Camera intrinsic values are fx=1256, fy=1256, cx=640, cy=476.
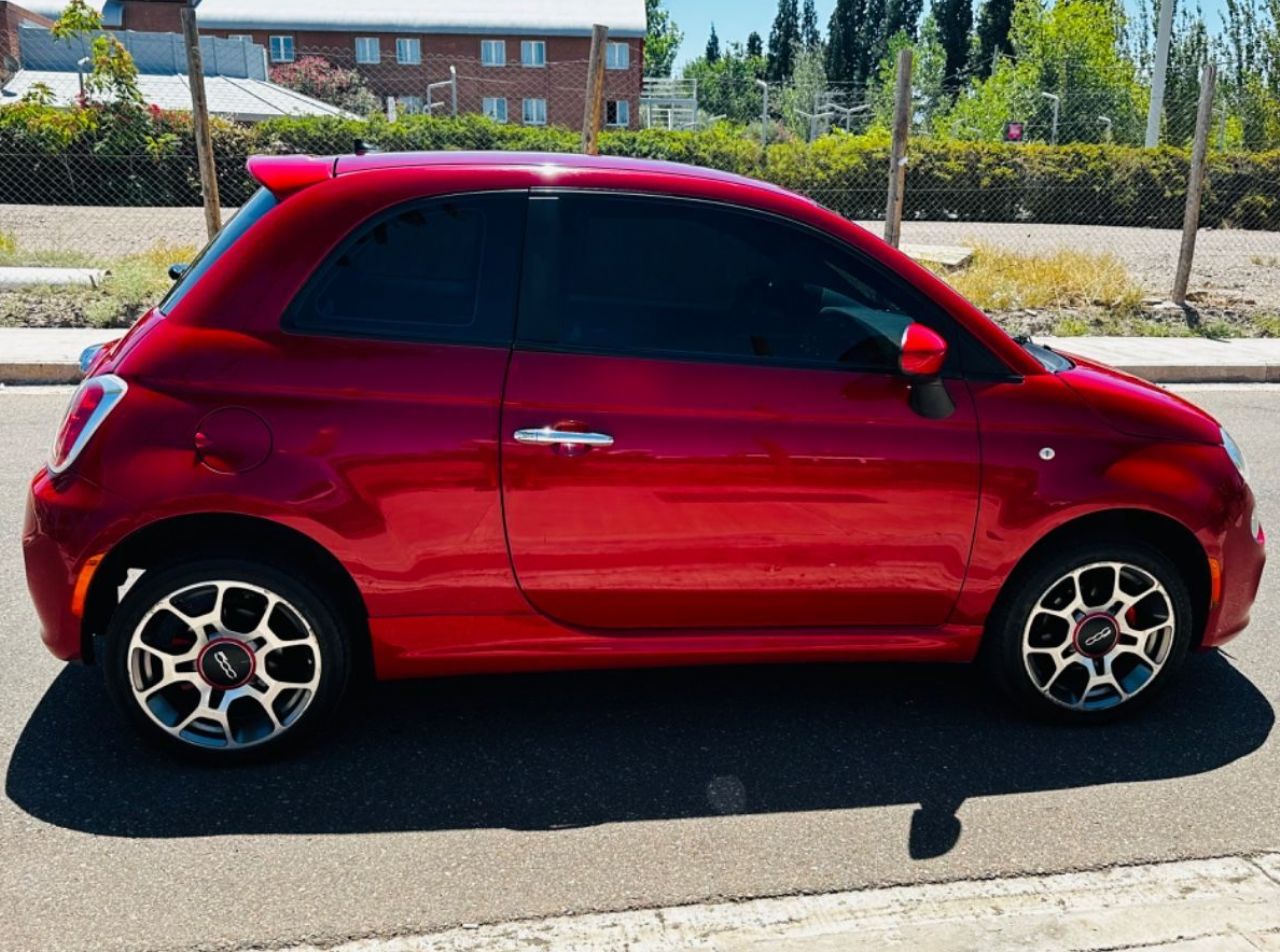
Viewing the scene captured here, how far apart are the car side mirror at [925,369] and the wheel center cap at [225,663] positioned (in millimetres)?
2045

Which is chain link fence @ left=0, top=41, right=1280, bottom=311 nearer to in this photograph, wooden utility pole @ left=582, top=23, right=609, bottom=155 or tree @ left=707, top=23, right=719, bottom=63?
wooden utility pole @ left=582, top=23, right=609, bottom=155

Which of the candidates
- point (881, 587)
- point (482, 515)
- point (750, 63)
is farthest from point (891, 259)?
point (750, 63)

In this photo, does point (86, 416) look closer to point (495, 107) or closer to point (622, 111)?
point (622, 111)

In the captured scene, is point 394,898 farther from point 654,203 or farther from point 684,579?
point 654,203

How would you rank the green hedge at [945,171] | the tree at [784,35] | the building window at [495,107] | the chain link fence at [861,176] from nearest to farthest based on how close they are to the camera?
the chain link fence at [861,176] < the green hedge at [945,171] < the building window at [495,107] < the tree at [784,35]

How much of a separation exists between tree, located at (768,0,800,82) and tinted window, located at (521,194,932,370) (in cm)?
9976

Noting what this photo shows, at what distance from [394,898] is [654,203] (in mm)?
2051

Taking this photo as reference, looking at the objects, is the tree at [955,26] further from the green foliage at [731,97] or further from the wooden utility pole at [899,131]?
the wooden utility pole at [899,131]

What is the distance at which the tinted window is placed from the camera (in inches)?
143

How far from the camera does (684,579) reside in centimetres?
371

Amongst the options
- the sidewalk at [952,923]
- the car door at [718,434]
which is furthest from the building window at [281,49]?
the sidewalk at [952,923]

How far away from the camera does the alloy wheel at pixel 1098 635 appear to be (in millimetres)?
3924

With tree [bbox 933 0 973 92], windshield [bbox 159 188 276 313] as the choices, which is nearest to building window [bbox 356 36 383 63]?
tree [bbox 933 0 973 92]

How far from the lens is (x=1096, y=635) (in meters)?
3.97
